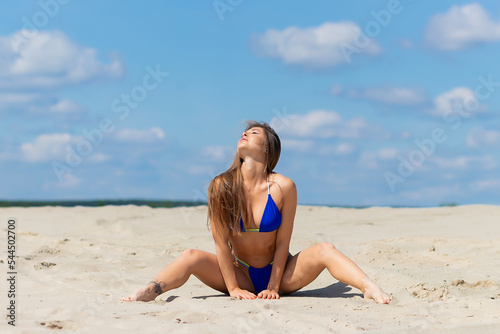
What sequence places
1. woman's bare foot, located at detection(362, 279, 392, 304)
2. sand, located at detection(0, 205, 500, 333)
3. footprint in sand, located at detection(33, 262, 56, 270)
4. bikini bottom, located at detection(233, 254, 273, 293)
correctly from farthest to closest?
footprint in sand, located at detection(33, 262, 56, 270), bikini bottom, located at detection(233, 254, 273, 293), woman's bare foot, located at detection(362, 279, 392, 304), sand, located at detection(0, 205, 500, 333)

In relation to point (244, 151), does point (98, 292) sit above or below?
below

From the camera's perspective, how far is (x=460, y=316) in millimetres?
3242

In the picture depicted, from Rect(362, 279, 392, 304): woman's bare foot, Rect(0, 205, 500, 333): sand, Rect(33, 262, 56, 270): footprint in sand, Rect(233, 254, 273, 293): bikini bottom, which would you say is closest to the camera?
Rect(0, 205, 500, 333): sand

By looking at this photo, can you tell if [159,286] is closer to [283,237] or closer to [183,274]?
[183,274]

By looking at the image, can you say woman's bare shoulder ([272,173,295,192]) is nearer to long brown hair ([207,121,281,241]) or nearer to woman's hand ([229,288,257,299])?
long brown hair ([207,121,281,241])

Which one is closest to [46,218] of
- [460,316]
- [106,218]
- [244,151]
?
[106,218]

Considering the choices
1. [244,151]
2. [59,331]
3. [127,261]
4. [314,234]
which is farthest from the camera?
[314,234]

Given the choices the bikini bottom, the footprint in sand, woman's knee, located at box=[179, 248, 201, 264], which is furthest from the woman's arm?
the footprint in sand

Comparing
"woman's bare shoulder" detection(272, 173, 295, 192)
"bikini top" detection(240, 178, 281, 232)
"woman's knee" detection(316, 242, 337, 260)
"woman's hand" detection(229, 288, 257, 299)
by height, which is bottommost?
"woman's hand" detection(229, 288, 257, 299)

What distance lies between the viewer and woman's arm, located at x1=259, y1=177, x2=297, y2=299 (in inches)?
156

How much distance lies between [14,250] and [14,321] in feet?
12.1

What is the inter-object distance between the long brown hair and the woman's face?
4 cm

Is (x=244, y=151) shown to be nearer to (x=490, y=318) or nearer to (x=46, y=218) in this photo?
(x=490, y=318)

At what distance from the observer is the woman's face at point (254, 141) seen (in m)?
3.96
